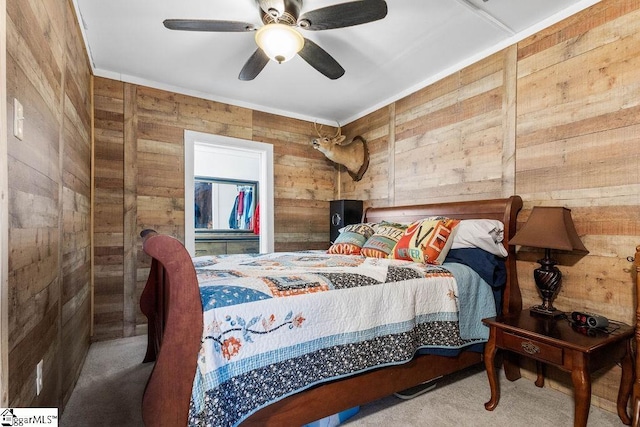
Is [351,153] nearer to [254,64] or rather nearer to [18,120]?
[254,64]

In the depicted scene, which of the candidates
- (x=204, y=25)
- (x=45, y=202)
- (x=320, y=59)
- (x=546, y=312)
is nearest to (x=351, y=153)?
(x=320, y=59)

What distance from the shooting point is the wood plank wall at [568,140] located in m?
1.94

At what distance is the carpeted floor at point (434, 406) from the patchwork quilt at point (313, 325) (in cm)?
35

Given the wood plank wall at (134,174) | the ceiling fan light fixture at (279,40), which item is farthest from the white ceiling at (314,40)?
the ceiling fan light fixture at (279,40)

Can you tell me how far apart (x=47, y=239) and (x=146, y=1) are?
171 cm

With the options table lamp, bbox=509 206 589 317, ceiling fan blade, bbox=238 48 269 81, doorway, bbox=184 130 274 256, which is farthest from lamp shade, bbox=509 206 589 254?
doorway, bbox=184 130 274 256

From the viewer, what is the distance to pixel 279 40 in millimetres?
2055

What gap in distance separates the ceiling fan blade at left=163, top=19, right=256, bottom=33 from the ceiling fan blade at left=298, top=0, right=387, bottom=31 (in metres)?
0.38

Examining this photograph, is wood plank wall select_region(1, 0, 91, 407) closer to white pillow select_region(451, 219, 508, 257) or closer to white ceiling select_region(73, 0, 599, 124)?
white ceiling select_region(73, 0, 599, 124)

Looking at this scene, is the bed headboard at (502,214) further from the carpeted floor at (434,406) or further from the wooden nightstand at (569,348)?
the carpeted floor at (434,406)

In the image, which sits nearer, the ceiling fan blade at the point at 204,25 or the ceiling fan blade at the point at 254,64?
the ceiling fan blade at the point at 204,25

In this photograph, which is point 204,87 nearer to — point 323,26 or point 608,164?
point 323,26

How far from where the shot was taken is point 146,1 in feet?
7.20

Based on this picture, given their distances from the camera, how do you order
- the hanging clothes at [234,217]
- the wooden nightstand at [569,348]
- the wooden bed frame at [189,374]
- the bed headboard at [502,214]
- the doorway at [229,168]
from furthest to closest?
the hanging clothes at [234,217], the doorway at [229,168], the bed headboard at [502,214], the wooden nightstand at [569,348], the wooden bed frame at [189,374]
